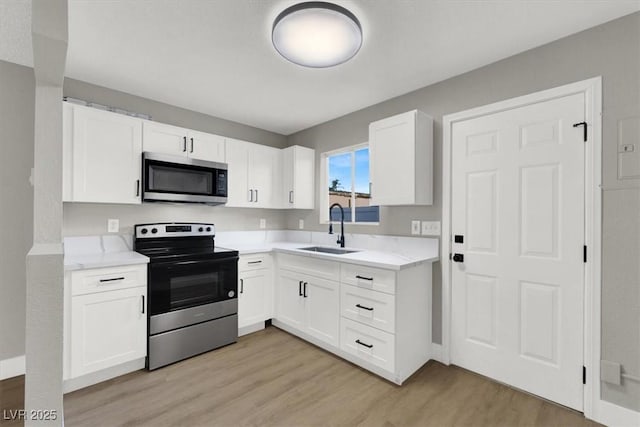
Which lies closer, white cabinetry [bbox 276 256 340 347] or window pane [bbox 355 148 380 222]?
white cabinetry [bbox 276 256 340 347]

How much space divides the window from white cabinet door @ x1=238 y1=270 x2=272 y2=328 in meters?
1.13

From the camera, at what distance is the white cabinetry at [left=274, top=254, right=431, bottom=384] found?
2.26 meters

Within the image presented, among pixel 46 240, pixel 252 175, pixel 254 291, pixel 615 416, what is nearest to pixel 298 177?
pixel 252 175

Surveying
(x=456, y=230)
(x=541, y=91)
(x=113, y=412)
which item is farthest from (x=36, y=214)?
(x=541, y=91)

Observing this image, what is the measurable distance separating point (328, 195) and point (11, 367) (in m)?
3.34

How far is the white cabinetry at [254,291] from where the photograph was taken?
309cm

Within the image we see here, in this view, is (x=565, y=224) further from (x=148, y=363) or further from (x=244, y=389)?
(x=148, y=363)

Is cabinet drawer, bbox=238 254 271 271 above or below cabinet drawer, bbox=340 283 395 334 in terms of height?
above

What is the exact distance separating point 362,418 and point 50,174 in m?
2.02

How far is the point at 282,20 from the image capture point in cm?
170

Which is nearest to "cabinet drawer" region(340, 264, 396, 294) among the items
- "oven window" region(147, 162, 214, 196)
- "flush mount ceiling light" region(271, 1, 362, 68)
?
"flush mount ceiling light" region(271, 1, 362, 68)

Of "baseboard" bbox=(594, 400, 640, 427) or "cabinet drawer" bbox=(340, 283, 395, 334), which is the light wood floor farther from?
"cabinet drawer" bbox=(340, 283, 395, 334)

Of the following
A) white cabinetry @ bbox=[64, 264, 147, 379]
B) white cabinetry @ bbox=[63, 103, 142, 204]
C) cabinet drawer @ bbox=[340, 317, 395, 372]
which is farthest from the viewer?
white cabinetry @ bbox=[63, 103, 142, 204]

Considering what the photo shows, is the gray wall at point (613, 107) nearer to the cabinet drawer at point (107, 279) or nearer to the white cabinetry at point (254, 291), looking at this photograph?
the white cabinetry at point (254, 291)
